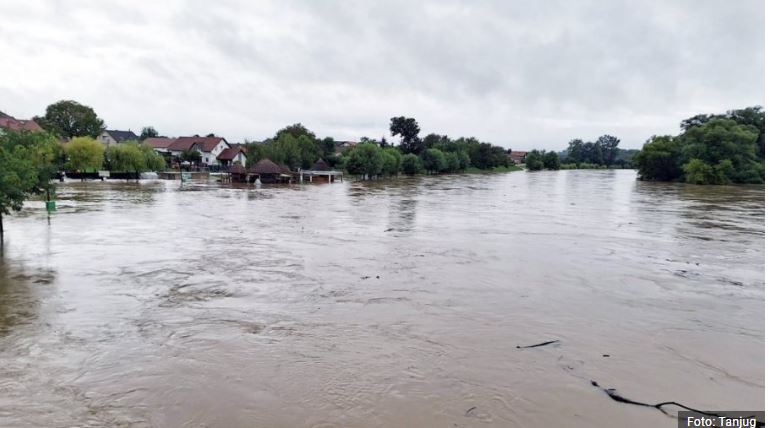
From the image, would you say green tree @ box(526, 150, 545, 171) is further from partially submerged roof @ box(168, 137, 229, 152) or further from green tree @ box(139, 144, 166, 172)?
green tree @ box(139, 144, 166, 172)

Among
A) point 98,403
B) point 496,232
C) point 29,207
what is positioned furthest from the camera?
point 29,207

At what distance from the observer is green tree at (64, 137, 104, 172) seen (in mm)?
49250

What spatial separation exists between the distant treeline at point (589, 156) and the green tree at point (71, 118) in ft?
322

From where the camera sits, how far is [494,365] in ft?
21.4

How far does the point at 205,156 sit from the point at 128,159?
99.9 feet

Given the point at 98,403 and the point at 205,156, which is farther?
the point at 205,156

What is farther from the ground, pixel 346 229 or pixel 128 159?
pixel 128 159

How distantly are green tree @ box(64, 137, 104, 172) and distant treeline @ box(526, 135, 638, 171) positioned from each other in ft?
349

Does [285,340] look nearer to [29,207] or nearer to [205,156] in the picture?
[29,207]

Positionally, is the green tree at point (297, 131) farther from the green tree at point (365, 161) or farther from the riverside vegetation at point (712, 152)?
the riverside vegetation at point (712, 152)

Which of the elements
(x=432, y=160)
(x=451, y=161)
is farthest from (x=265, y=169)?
(x=451, y=161)

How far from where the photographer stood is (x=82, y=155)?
162 ft

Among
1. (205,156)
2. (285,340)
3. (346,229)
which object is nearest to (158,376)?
(285,340)

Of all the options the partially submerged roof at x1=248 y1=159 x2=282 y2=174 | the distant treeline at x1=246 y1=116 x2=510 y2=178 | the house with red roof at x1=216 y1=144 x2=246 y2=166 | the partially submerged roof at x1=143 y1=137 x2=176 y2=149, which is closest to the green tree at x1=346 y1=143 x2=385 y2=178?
the distant treeline at x1=246 y1=116 x2=510 y2=178
